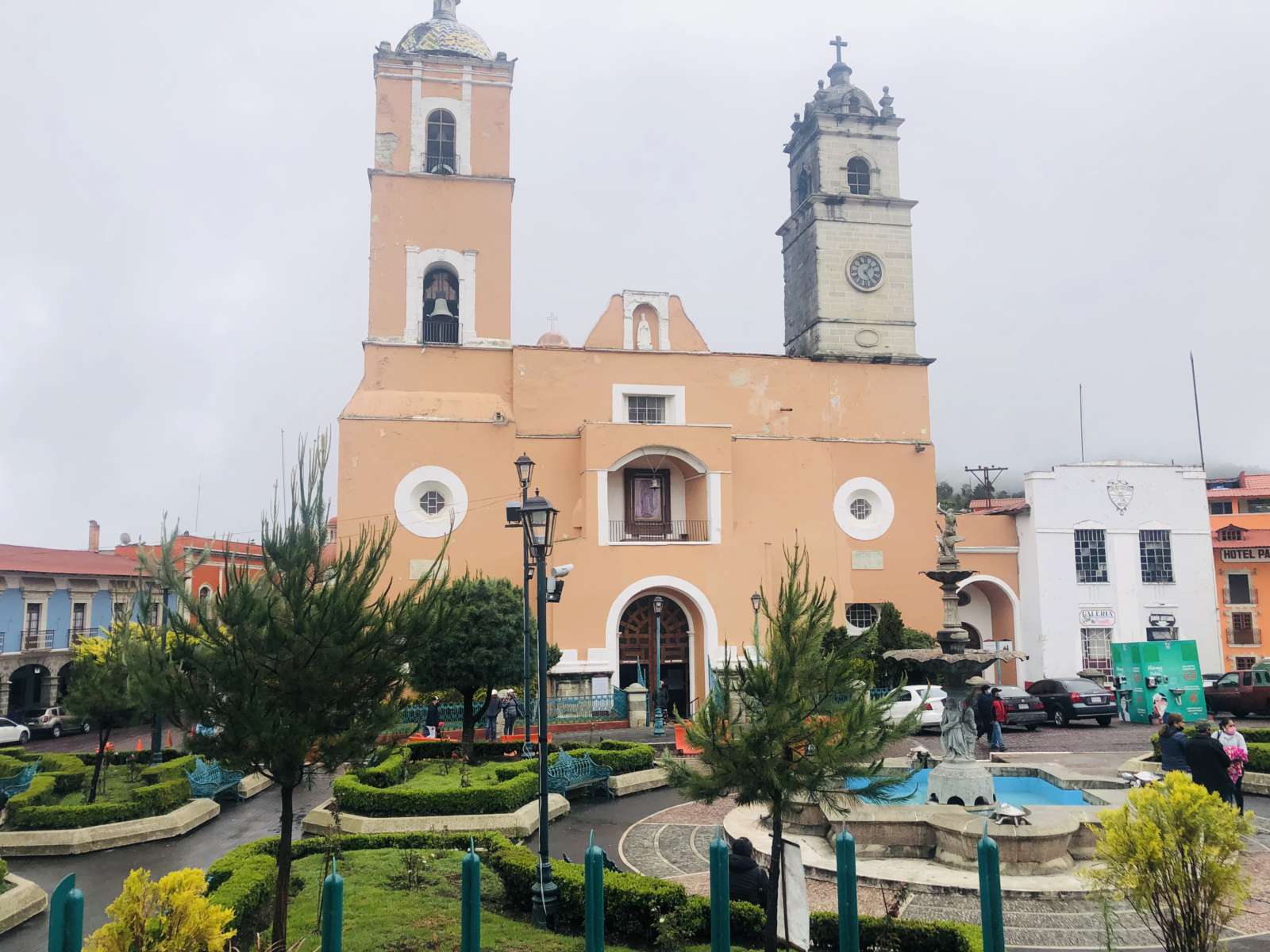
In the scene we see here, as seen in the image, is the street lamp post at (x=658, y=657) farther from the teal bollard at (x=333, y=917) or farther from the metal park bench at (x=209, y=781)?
the teal bollard at (x=333, y=917)

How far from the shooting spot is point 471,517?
1005 inches

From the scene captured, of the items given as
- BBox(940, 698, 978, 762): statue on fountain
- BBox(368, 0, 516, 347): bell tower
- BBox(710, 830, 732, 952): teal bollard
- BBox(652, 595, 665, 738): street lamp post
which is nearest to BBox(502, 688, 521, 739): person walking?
BBox(652, 595, 665, 738): street lamp post

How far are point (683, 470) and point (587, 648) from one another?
19.3 feet

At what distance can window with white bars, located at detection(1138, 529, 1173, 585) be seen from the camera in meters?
30.0

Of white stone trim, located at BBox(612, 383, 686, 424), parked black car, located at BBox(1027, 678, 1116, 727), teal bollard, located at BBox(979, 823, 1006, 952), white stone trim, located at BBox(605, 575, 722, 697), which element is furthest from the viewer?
white stone trim, located at BBox(612, 383, 686, 424)

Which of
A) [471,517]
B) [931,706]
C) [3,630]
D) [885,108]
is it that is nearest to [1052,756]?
[931,706]

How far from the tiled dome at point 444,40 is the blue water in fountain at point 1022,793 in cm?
2426

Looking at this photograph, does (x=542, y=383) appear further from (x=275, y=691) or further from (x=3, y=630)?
(x=275, y=691)

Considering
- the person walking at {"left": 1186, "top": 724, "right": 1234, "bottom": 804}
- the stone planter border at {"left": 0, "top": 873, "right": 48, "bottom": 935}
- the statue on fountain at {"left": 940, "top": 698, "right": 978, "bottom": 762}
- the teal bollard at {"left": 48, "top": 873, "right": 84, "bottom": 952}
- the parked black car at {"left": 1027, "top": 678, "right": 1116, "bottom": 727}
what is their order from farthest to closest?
the parked black car at {"left": 1027, "top": 678, "right": 1116, "bottom": 727} → the statue on fountain at {"left": 940, "top": 698, "right": 978, "bottom": 762} → the person walking at {"left": 1186, "top": 724, "right": 1234, "bottom": 804} → the stone planter border at {"left": 0, "top": 873, "right": 48, "bottom": 935} → the teal bollard at {"left": 48, "top": 873, "right": 84, "bottom": 952}

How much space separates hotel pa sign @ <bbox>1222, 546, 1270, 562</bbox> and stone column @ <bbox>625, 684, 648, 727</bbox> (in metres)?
22.0

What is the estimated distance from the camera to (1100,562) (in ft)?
98.2

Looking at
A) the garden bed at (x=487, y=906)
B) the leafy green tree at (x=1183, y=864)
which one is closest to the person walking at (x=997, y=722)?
the garden bed at (x=487, y=906)

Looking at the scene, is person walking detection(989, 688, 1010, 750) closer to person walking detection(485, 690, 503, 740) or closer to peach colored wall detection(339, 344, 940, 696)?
peach colored wall detection(339, 344, 940, 696)

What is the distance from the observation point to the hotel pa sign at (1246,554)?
3234 centimetres
